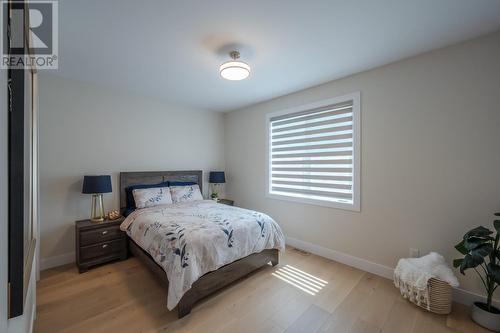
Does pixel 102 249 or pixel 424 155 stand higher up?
pixel 424 155

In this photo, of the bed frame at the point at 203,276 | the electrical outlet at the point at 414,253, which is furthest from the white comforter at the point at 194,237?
the electrical outlet at the point at 414,253

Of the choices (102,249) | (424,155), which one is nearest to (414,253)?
(424,155)

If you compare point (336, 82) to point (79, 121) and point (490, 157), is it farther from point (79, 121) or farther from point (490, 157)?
point (79, 121)

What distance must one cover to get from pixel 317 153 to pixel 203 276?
7.31ft

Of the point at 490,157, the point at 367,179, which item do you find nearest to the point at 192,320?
the point at 367,179

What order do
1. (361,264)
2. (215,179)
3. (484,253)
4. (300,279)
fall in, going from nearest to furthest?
(484,253), (300,279), (361,264), (215,179)

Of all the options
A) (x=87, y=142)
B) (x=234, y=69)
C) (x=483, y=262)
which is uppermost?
(x=234, y=69)

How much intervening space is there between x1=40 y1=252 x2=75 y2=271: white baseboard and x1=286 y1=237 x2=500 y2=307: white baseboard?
3.17 metres

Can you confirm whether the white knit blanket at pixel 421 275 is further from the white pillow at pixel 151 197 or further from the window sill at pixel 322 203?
the white pillow at pixel 151 197

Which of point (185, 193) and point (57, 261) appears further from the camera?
point (185, 193)

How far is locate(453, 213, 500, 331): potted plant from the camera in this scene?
1.68m

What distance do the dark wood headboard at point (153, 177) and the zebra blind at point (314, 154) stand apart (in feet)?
5.00

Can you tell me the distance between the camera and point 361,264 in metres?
2.67

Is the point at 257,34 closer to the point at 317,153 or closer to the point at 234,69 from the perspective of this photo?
the point at 234,69
